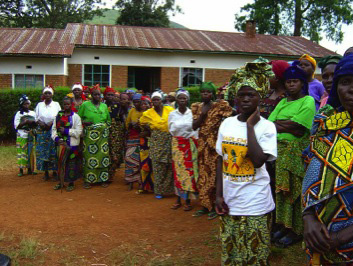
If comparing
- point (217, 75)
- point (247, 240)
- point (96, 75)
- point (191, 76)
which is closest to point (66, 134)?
point (247, 240)

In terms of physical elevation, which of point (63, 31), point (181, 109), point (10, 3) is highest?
point (10, 3)

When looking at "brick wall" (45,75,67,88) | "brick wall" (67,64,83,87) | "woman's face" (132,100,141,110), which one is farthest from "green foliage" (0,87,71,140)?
"woman's face" (132,100,141,110)

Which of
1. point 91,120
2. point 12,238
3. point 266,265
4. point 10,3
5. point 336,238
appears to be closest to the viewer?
point 336,238

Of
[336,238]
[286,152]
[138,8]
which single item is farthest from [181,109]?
[138,8]

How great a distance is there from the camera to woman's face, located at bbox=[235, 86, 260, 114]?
8.57 feet

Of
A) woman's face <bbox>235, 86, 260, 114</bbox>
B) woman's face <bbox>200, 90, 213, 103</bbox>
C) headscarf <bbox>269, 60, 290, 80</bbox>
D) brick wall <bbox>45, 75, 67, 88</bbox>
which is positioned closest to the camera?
woman's face <bbox>235, 86, 260, 114</bbox>

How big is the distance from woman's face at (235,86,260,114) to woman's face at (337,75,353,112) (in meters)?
0.97

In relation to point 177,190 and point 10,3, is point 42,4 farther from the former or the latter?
point 177,190

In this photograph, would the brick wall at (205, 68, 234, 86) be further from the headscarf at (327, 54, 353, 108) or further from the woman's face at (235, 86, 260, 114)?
the headscarf at (327, 54, 353, 108)

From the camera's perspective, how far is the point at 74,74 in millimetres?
16281

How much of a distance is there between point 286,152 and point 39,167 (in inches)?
222

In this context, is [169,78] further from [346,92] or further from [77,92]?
[346,92]

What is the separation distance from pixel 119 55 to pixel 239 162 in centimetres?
1489

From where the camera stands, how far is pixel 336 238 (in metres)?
1.60
